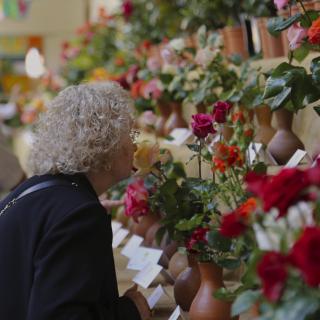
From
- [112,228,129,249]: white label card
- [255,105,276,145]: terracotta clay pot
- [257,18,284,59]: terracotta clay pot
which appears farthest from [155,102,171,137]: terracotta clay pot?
[255,105,276,145]: terracotta clay pot

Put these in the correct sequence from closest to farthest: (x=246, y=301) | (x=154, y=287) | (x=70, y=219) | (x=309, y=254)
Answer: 1. (x=309, y=254)
2. (x=246, y=301)
3. (x=70, y=219)
4. (x=154, y=287)

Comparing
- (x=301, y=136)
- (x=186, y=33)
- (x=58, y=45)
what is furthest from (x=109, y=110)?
(x=58, y=45)

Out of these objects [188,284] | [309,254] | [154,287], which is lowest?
[154,287]

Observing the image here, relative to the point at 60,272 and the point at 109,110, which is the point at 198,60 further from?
the point at 60,272

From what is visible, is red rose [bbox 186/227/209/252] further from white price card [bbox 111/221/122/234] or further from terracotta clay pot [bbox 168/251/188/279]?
white price card [bbox 111/221/122/234]

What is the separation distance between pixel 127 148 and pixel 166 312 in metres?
0.49

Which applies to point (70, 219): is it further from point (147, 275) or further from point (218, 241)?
point (147, 275)

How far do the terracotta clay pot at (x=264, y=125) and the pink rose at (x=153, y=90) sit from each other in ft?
2.43

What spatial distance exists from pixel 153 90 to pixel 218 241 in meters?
1.73

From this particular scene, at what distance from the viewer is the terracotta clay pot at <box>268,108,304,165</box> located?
224cm

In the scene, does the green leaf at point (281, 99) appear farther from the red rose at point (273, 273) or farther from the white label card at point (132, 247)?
the red rose at point (273, 273)

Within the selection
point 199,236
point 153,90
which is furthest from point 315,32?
point 153,90

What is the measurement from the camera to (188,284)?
1876 mm

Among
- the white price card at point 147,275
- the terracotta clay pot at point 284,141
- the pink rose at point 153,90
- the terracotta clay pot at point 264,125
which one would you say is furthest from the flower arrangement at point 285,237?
the pink rose at point 153,90
